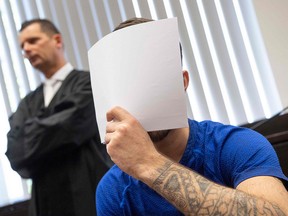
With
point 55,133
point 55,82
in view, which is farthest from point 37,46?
point 55,133

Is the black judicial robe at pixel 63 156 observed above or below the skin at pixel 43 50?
below

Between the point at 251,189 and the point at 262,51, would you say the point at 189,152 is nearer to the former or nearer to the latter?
the point at 251,189

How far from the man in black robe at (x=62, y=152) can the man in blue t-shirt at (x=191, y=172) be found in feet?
1.45

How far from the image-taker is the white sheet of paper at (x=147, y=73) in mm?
732

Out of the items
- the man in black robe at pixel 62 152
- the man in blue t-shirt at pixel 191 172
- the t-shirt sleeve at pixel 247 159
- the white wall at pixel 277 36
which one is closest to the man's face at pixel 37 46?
the man in black robe at pixel 62 152

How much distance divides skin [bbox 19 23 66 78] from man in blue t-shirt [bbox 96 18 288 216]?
784 millimetres

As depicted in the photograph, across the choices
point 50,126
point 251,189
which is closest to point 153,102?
point 251,189

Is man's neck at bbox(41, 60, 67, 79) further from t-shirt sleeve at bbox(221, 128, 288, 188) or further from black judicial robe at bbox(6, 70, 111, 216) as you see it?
t-shirt sleeve at bbox(221, 128, 288, 188)

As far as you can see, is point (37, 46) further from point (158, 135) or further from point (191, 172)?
point (191, 172)

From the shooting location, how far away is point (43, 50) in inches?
64.9

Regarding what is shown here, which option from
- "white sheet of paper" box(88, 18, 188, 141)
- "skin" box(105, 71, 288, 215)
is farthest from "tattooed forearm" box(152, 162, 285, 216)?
"white sheet of paper" box(88, 18, 188, 141)

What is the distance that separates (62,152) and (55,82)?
36 centimetres

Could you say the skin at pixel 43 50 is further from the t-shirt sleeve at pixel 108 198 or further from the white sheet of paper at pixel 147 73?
the white sheet of paper at pixel 147 73

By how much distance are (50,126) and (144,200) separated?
1.97ft
